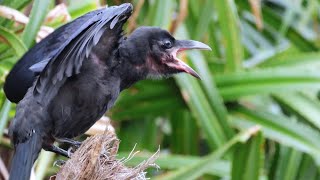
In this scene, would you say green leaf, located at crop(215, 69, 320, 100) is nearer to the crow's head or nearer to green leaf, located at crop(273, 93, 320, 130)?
green leaf, located at crop(273, 93, 320, 130)

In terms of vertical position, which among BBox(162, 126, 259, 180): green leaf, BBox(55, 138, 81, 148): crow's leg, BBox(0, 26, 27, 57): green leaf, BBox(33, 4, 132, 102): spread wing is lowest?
BBox(162, 126, 259, 180): green leaf

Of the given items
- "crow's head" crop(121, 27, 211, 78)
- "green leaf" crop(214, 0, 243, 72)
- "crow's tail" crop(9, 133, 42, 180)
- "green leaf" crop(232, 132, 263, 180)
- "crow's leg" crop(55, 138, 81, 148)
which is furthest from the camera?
"green leaf" crop(214, 0, 243, 72)

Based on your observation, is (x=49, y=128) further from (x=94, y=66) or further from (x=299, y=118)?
(x=299, y=118)

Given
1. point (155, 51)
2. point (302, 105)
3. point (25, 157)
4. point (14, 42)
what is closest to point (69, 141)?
point (25, 157)

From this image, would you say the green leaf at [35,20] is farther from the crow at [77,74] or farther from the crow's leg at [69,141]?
the crow's leg at [69,141]

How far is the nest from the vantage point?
2523mm

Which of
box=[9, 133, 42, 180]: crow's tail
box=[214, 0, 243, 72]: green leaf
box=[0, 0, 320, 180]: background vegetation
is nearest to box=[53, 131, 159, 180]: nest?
box=[9, 133, 42, 180]: crow's tail

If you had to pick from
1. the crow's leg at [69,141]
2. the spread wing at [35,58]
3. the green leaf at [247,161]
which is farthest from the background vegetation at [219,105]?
the crow's leg at [69,141]

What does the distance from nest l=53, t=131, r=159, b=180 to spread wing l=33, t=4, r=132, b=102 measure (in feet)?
0.83

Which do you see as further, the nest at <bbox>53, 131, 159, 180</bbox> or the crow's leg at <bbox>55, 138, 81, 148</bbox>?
the crow's leg at <bbox>55, 138, 81, 148</bbox>

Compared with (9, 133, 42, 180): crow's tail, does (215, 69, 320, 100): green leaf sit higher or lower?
lower

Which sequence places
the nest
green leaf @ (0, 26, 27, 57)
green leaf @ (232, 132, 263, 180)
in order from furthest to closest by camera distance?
green leaf @ (232, 132, 263, 180)
green leaf @ (0, 26, 27, 57)
the nest

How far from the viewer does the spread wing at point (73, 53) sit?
272 centimetres

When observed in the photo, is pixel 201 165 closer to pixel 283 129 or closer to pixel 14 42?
pixel 283 129
